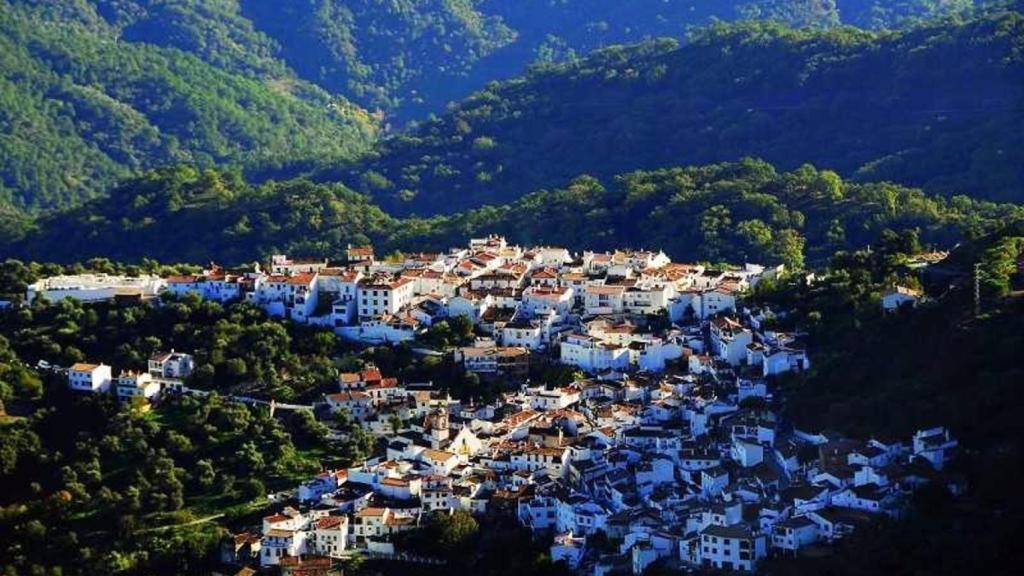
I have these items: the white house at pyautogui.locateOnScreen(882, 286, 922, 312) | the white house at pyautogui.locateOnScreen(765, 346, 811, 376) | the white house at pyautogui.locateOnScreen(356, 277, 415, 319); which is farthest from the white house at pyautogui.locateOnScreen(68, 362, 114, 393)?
the white house at pyautogui.locateOnScreen(882, 286, 922, 312)

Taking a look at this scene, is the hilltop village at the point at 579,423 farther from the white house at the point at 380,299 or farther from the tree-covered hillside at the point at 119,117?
the tree-covered hillside at the point at 119,117

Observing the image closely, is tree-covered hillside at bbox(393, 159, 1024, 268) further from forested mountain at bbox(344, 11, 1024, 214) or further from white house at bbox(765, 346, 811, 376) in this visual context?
white house at bbox(765, 346, 811, 376)

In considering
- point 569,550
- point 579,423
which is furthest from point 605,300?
point 569,550

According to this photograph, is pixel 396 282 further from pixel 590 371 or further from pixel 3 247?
pixel 3 247

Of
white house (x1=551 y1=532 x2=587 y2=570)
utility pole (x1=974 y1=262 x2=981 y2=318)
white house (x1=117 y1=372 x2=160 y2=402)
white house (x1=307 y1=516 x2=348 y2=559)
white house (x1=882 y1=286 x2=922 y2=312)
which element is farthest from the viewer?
white house (x1=117 y1=372 x2=160 y2=402)

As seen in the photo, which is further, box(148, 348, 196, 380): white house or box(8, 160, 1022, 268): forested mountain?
box(8, 160, 1022, 268): forested mountain

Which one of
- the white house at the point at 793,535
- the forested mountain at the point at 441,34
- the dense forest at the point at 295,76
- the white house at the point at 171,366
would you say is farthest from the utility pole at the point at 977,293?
the forested mountain at the point at 441,34
